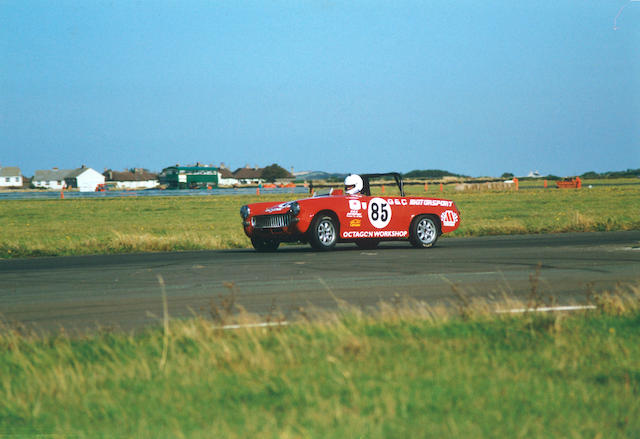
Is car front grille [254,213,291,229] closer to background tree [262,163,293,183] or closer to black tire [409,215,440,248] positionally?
black tire [409,215,440,248]

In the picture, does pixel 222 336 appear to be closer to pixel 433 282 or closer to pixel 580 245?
pixel 433 282

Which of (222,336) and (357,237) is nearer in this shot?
(222,336)

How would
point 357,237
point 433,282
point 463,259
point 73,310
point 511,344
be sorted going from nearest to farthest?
1. point 511,344
2. point 73,310
3. point 433,282
4. point 463,259
5. point 357,237

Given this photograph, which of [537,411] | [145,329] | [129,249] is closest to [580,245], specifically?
[129,249]

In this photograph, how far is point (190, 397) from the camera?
4680 mm

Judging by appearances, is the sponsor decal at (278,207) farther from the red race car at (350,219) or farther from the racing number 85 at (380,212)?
the racing number 85 at (380,212)

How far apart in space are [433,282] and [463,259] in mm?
3481

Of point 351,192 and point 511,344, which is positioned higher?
point 351,192

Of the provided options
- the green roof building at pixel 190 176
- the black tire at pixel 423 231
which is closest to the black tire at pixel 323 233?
the black tire at pixel 423 231

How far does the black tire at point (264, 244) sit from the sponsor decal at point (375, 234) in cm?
166

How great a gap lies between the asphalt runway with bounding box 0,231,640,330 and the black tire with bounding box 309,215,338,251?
272mm

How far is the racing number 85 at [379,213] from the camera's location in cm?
1595

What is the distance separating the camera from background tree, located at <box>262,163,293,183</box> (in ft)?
607

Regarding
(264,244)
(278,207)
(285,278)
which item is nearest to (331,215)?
(278,207)
